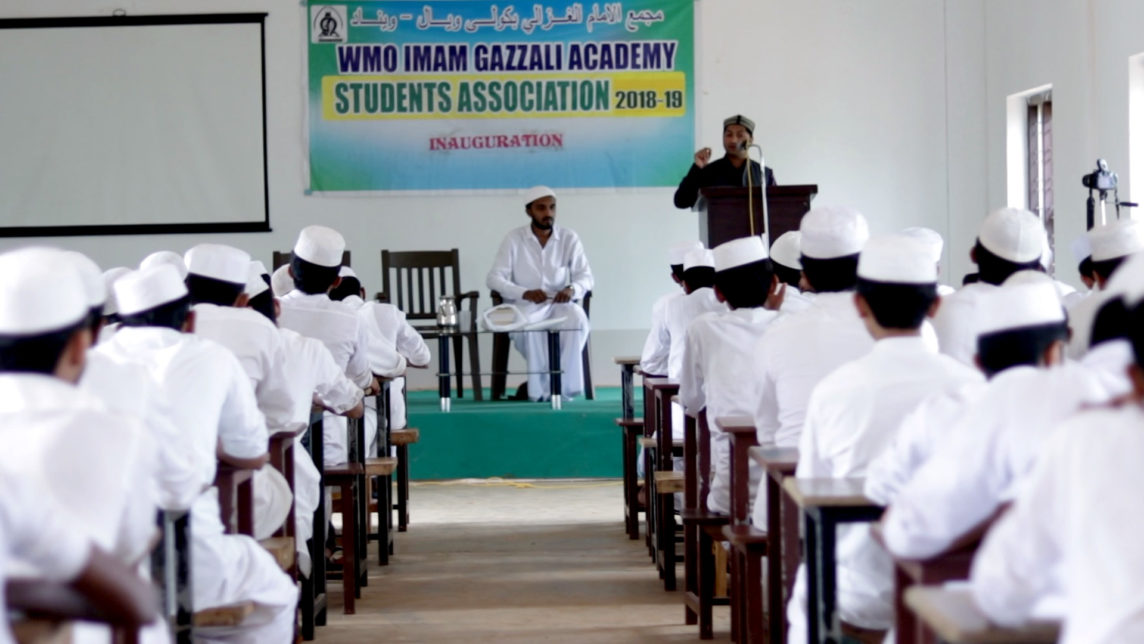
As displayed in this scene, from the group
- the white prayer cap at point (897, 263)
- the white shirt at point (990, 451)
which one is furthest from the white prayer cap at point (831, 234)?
the white shirt at point (990, 451)

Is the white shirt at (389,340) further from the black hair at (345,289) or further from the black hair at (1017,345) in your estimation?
the black hair at (1017,345)

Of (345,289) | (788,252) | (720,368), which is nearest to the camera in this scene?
(720,368)

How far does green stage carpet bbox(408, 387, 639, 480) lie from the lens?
25.6ft

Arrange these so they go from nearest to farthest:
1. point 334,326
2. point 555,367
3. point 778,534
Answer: point 778,534 < point 334,326 < point 555,367

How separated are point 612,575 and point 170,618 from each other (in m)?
2.82

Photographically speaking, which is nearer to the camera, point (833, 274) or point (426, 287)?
point (833, 274)

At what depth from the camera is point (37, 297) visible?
1.92 m

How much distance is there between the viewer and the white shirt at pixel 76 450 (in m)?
1.80

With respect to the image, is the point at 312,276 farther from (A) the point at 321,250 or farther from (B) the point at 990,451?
(B) the point at 990,451

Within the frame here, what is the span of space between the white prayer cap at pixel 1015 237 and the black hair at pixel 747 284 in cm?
66

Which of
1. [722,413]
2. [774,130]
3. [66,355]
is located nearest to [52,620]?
[66,355]

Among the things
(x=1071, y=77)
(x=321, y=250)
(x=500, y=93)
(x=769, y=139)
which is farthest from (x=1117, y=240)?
(x=500, y=93)

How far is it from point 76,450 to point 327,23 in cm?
840

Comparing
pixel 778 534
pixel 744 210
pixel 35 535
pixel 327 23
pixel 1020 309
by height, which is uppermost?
pixel 327 23
